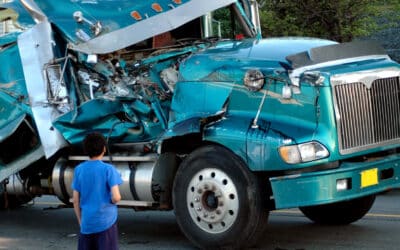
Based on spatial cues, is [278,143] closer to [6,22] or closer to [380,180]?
[380,180]

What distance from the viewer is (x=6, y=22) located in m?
9.30

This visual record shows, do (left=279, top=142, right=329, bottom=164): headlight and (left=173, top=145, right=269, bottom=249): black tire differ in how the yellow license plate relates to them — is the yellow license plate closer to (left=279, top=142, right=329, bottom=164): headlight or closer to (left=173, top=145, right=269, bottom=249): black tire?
(left=279, top=142, right=329, bottom=164): headlight

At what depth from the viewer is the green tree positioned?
15711mm

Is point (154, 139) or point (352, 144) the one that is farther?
point (154, 139)

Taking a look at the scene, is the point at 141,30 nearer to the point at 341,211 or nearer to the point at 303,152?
the point at 303,152

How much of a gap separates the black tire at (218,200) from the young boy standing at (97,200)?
5.73 ft

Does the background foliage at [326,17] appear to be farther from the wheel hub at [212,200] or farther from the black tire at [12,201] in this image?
the wheel hub at [212,200]

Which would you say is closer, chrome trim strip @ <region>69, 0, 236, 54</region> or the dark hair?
the dark hair

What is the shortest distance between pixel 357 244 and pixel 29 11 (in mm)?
4810

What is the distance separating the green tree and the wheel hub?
9.33 metres

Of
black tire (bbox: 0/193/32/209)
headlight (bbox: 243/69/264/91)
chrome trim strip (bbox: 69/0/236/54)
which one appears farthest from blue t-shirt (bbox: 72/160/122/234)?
black tire (bbox: 0/193/32/209)

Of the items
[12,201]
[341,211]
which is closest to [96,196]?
[341,211]

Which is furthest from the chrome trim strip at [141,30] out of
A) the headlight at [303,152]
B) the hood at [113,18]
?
the headlight at [303,152]

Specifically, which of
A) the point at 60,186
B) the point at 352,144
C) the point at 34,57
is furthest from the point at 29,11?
the point at 352,144
